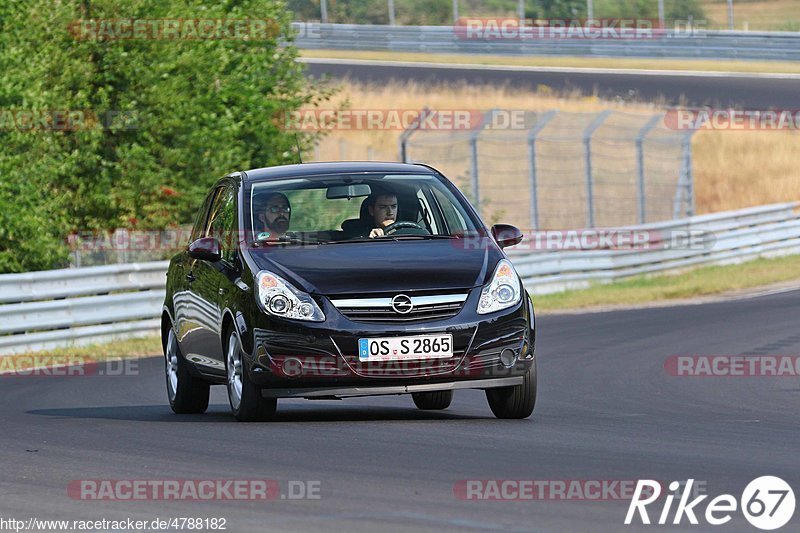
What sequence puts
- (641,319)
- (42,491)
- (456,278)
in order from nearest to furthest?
(42,491) → (456,278) → (641,319)

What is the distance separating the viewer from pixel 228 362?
10406 millimetres

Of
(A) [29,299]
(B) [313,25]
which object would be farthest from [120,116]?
(B) [313,25]

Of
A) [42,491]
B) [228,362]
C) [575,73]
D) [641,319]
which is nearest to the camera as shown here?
[42,491]

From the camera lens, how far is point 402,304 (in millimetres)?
9438

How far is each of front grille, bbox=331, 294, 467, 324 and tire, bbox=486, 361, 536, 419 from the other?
832 millimetres

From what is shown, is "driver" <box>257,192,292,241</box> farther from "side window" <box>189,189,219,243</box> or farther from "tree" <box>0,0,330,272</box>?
"tree" <box>0,0,330,272</box>

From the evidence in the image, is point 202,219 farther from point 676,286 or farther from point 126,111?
point 676,286

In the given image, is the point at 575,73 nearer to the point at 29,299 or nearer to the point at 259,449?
the point at 29,299

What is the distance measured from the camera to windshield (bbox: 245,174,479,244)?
10.5 meters

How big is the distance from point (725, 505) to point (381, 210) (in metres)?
4.46

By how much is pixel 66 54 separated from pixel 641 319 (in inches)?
382

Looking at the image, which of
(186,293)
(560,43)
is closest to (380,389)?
(186,293)

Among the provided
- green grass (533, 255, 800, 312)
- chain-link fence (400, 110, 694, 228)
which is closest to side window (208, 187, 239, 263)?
green grass (533, 255, 800, 312)

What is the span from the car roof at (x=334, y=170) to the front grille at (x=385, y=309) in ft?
5.51
